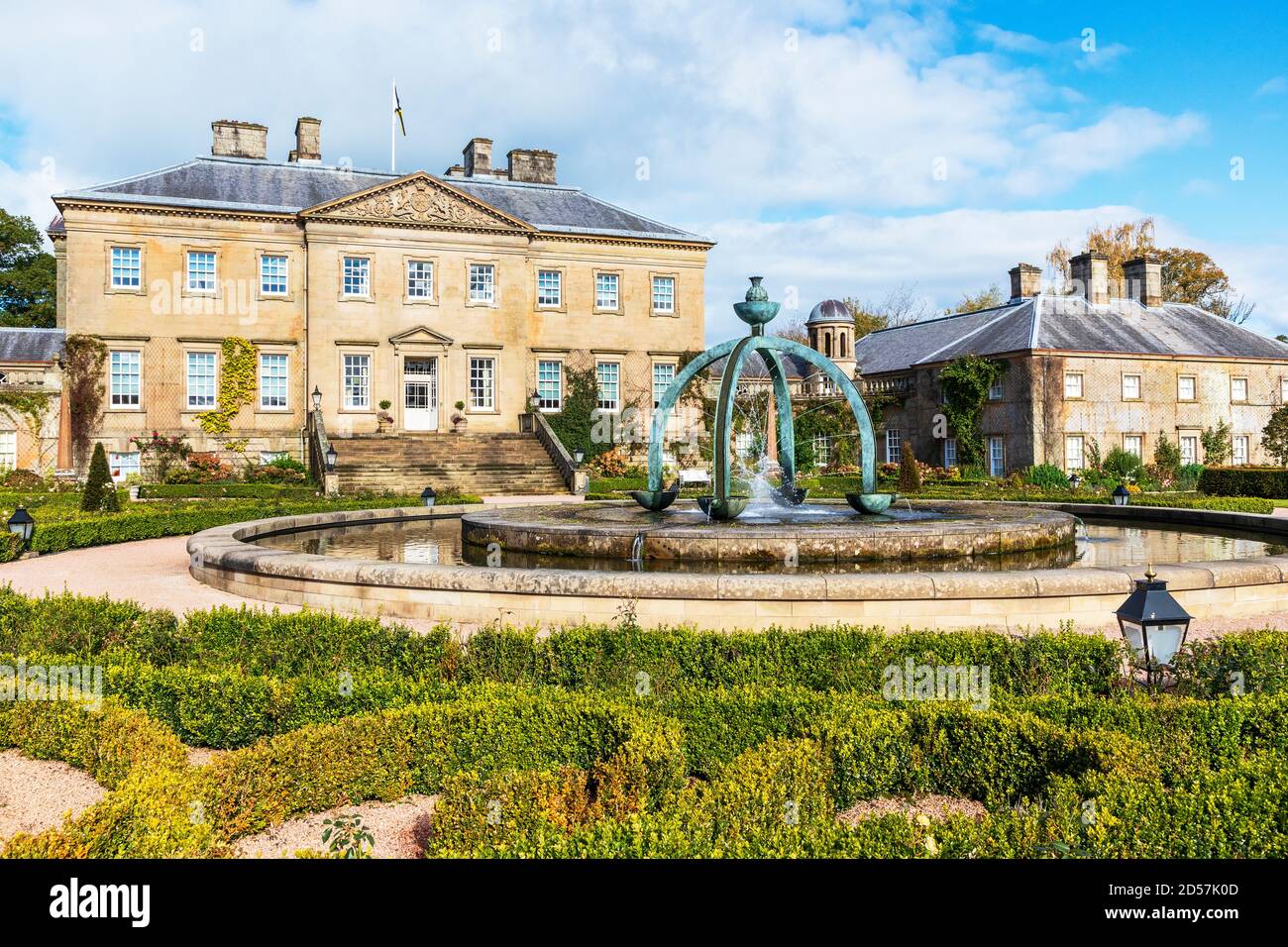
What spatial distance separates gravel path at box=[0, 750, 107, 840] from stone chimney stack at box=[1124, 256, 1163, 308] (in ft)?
146

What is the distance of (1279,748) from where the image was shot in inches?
214

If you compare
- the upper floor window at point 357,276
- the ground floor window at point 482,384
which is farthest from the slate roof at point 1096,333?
the upper floor window at point 357,276

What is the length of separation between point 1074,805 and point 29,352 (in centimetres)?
4087

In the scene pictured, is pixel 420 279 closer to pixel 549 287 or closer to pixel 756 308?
pixel 549 287

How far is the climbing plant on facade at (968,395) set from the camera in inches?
1487

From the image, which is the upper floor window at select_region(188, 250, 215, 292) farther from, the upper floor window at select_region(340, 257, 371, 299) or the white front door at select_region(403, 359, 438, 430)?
the white front door at select_region(403, 359, 438, 430)

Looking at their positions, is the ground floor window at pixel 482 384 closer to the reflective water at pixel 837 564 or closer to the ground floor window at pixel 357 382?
the ground floor window at pixel 357 382

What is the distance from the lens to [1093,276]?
40.3 metres

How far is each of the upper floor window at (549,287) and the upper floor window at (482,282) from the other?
2.15 meters

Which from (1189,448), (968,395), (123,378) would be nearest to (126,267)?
(123,378)

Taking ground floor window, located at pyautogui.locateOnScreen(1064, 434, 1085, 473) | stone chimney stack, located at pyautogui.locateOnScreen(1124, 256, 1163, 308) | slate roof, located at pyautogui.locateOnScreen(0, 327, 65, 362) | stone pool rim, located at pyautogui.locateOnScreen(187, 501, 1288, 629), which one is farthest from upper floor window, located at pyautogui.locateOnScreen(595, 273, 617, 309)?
stone pool rim, located at pyautogui.locateOnScreen(187, 501, 1288, 629)
